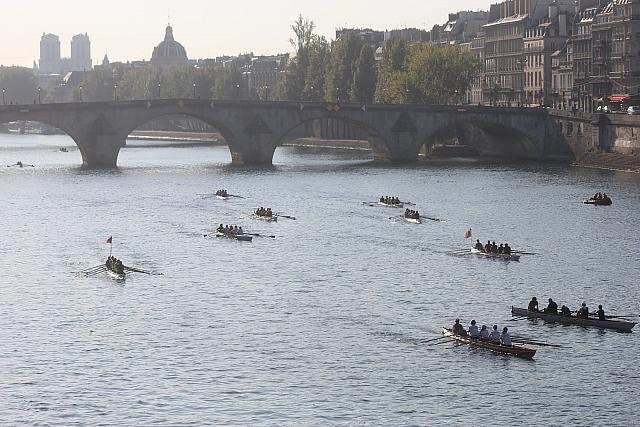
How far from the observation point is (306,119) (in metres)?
189

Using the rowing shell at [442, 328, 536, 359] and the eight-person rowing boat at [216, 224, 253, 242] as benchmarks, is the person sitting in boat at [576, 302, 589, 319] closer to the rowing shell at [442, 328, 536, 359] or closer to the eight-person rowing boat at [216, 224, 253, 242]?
the rowing shell at [442, 328, 536, 359]

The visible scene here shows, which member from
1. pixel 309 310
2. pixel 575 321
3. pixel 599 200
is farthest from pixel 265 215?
pixel 575 321

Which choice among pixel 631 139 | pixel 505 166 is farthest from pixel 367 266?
pixel 505 166

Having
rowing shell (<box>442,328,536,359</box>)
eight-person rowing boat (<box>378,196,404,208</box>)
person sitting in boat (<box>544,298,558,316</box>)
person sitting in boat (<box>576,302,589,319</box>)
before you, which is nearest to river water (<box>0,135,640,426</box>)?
rowing shell (<box>442,328,536,359</box>)

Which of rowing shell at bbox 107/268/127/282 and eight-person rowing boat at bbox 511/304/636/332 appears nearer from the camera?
eight-person rowing boat at bbox 511/304/636/332

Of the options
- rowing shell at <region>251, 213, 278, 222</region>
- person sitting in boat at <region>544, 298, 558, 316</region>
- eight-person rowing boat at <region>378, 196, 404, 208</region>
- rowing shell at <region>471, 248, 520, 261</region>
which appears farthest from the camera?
eight-person rowing boat at <region>378, 196, 404, 208</region>

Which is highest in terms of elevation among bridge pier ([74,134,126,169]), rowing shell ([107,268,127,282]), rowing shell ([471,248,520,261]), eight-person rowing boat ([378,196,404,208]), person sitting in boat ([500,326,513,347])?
bridge pier ([74,134,126,169])

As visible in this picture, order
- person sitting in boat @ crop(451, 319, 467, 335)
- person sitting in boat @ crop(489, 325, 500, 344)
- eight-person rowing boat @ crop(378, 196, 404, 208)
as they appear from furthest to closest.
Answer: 1. eight-person rowing boat @ crop(378, 196, 404, 208)
2. person sitting in boat @ crop(451, 319, 467, 335)
3. person sitting in boat @ crop(489, 325, 500, 344)

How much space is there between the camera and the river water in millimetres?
64188

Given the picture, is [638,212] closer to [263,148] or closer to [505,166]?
[505,166]

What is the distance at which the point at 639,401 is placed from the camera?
2512 inches

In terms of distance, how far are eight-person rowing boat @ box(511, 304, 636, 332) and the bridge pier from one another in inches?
4120

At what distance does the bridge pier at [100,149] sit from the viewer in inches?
7023

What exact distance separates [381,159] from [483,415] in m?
134
